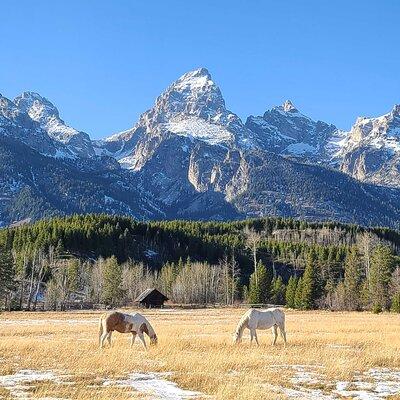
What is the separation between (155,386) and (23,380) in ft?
13.4

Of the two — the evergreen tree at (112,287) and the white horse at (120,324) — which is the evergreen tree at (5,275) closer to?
the evergreen tree at (112,287)

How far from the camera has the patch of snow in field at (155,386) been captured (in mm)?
15062

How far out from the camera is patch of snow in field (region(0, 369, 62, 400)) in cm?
1488

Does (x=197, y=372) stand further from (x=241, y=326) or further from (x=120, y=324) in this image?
(x=241, y=326)

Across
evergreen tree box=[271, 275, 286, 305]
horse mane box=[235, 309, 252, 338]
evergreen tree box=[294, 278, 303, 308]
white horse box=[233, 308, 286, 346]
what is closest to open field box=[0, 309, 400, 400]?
horse mane box=[235, 309, 252, 338]

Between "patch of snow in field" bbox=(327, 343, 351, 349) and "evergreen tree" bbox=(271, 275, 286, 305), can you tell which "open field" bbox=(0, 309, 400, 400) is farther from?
"evergreen tree" bbox=(271, 275, 286, 305)

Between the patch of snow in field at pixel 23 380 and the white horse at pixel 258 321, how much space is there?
12.9m

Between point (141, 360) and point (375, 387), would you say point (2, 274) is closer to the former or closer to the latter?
point (141, 360)

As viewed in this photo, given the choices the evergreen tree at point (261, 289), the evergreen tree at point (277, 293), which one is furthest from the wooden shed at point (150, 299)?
the evergreen tree at point (277, 293)

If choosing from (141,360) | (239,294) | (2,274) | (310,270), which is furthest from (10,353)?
(239,294)

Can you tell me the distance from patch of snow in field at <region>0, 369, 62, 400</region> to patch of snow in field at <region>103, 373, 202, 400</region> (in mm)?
2091

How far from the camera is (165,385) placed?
1669 cm

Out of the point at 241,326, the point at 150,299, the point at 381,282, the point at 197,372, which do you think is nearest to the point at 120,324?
the point at 241,326

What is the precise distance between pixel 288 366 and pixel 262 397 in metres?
6.74
